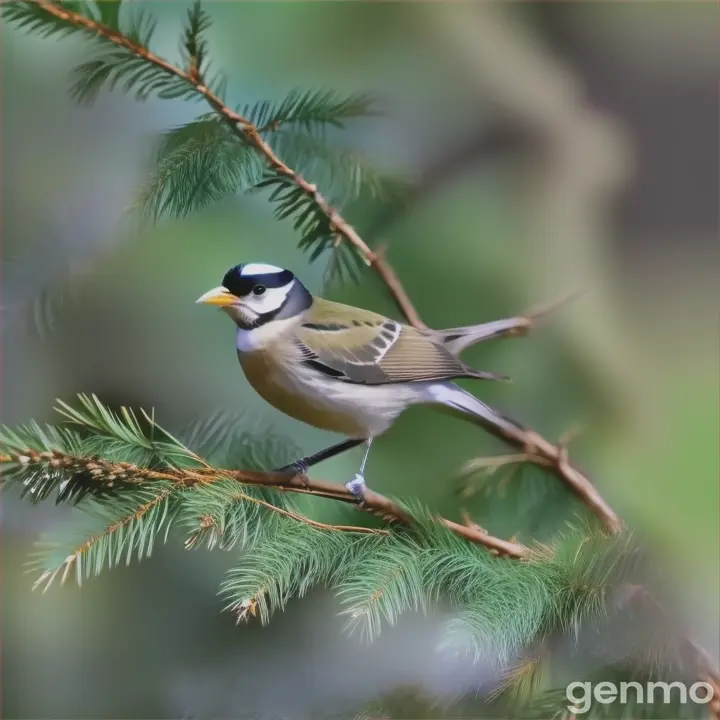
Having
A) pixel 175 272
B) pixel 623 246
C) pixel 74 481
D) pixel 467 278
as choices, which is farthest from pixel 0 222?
pixel 623 246

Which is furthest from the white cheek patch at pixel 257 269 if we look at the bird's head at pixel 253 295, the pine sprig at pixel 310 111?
the pine sprig at pixel 310 111

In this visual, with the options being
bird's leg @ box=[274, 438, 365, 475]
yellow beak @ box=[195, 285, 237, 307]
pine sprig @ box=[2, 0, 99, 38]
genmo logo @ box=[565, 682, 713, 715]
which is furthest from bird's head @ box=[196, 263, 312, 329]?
genmo logo @ box=[565, 682, 713, 715]

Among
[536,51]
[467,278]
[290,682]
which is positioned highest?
[536,51]

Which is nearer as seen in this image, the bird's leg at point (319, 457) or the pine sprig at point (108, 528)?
the pine sprig at point (108, 528)

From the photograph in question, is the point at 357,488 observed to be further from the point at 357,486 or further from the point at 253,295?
the point at 253,295

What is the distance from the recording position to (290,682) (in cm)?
67

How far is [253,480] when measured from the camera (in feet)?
1.83

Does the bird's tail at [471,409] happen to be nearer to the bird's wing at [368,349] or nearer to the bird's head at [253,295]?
the bird's wing at [368,349]

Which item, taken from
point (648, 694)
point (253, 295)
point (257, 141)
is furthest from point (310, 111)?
point (648, 694)

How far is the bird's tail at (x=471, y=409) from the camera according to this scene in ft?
1.99

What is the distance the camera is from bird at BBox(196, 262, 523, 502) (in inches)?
22.1

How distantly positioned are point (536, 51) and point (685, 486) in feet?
1.40

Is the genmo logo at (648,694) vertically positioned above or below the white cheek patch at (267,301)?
below

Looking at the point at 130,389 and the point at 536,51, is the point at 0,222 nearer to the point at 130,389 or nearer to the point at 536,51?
the point at 130,389
